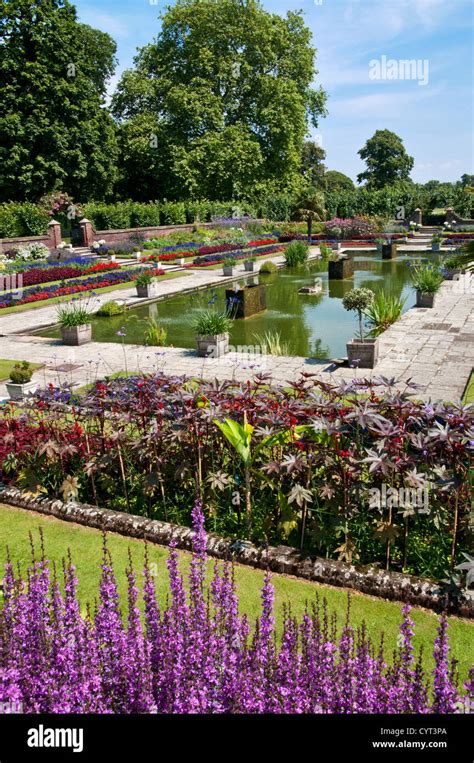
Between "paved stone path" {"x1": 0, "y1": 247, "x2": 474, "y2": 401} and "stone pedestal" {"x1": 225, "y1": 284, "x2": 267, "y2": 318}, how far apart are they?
3532mm

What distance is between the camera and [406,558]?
15.4ft

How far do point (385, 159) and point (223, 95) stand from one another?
4985 cm

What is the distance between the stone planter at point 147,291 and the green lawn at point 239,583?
14666mm

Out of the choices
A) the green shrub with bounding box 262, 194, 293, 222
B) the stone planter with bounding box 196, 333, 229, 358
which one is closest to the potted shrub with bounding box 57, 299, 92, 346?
the stone planter with bounding box 196, 333, 229, 358

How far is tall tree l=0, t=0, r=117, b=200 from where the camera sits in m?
37.3

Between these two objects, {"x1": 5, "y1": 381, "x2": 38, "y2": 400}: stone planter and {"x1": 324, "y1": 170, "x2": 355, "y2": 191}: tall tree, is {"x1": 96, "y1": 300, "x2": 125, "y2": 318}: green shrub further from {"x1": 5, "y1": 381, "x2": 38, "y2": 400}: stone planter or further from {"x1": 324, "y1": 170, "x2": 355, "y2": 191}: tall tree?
{"x1": 324, "y1": 170, "x2": 355, "y2": 191}: tall tree

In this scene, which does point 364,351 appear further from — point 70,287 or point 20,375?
point 70,287

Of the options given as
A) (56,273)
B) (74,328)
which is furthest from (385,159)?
(74,328)

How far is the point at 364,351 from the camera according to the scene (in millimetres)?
10922

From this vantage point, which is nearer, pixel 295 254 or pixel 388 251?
pixel 295 254

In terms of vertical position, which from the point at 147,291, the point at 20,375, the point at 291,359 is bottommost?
the point at 291,359

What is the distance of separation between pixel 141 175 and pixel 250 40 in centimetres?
1330
